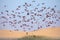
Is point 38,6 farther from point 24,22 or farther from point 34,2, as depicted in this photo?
point 24,22

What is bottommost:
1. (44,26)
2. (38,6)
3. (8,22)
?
(44,26)

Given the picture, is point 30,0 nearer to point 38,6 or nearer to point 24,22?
point 38,6

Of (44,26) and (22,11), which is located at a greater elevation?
(22,11)

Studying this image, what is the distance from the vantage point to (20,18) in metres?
1.70

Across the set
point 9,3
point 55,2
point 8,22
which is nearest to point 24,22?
point 8,22

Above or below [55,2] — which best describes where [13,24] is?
below

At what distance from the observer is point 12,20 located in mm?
1709

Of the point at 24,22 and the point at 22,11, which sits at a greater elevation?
the point at 22,11

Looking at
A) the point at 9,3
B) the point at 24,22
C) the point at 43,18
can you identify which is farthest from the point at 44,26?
the point at 9,3

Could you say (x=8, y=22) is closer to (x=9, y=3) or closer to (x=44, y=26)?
(x=9, y=3)

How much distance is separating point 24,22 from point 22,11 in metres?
0.15

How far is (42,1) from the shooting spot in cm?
164

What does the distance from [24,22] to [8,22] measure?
0.22 meters

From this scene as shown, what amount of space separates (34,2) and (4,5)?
15.6 inches
